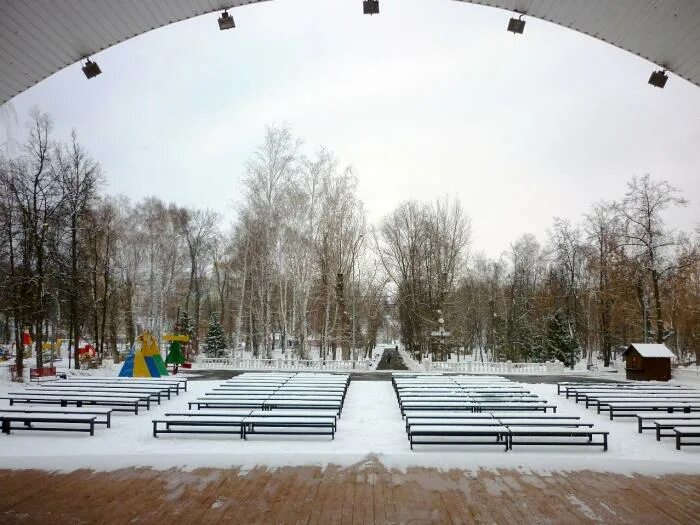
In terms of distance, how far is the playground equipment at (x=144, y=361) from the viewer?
1869cm

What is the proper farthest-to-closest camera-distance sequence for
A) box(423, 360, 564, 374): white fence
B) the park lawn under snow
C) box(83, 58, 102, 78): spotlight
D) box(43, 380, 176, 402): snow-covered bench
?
box(423, 360, 564, 374): white fence, box(43, 380, 176, 402): snow-covered bench, the park lawn under snow, box(83, 58, 102, 78): spotlight

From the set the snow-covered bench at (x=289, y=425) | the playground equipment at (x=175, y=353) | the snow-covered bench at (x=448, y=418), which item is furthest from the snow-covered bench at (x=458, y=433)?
the playground equipment at (x=175, y=353)

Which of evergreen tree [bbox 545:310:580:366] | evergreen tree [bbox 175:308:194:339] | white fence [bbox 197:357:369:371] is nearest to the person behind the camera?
white fence [bbox 197:357:369:371]

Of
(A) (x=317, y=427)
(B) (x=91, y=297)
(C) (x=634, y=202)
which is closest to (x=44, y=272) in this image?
(B) (x=91, y=297)

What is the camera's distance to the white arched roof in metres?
5.10

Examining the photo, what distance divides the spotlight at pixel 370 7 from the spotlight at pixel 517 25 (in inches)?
68.2

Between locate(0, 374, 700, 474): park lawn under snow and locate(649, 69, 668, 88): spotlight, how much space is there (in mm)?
6329

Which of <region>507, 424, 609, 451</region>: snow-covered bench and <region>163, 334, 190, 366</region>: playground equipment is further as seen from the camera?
<region>163, 334, 190, 366</region>: playground equipment

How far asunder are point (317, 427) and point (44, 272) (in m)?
17.7

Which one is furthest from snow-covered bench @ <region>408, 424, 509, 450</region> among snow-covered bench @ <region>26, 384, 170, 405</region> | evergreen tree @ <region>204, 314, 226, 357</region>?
evergreen tree @ <region>204, 314, 226, 357</region>

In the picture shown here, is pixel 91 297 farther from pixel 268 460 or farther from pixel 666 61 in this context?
pixel 666 61

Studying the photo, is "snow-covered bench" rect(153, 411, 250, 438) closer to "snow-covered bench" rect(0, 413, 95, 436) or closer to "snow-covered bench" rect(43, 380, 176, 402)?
"snow-covered bench" rect(0, 413, 95, 436)

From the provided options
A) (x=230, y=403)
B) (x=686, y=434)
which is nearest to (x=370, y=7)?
(x=230, y=403)

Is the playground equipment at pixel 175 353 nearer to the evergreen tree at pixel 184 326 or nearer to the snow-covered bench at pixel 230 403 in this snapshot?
the snow-covered bench at pixel 230 403
